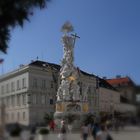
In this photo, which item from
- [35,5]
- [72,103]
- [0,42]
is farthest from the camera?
[72,103]

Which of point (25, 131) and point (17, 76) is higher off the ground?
point (17, 76)

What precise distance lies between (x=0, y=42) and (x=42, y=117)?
163 cm

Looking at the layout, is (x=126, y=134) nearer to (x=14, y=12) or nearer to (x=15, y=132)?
(x=15, y=132)

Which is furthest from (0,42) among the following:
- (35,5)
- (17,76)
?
(17,76)

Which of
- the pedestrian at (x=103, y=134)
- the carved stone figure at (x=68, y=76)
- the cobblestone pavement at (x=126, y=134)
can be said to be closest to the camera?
the cobblestone pavement at (x=126, y=134)

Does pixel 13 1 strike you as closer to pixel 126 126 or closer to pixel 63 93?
pixel 126 126

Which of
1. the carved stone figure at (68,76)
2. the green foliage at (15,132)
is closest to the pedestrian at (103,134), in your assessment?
the green foliage at (15,132)

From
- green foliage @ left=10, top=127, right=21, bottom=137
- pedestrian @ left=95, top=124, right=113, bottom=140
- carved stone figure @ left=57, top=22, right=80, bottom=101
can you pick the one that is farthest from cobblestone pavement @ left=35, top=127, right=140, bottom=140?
carved stone figure @ left=57, top=22, right=80, bottom=101

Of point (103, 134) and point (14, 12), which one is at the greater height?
point (14, 12)

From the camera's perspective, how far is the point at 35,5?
4.33 m

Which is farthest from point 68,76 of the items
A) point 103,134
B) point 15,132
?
point 15,132

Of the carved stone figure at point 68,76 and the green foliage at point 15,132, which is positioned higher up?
the carved stone figure at point 68,76

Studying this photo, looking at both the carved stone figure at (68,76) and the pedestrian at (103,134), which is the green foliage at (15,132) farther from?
the carved stone figure at (68,76)

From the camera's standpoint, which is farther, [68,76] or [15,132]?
[68,76]
